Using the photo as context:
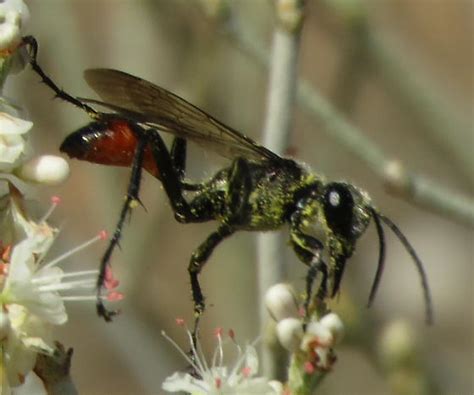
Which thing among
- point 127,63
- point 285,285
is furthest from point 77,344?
point 285,285

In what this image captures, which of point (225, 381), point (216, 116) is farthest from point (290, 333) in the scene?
point (216, 116)

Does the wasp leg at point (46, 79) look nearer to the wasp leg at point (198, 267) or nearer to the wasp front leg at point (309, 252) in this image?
the wasp leg at point (198, 267)

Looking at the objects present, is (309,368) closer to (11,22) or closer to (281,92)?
(281,92)

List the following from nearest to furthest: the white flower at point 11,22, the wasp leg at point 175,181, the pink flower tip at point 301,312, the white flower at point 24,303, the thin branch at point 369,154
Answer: the white flower at point 24,303 < the white flower at point 11,22 < the pink flower tip at point 301,312 < the wasp leg at point 175,181 < the thin branch at point 369,154

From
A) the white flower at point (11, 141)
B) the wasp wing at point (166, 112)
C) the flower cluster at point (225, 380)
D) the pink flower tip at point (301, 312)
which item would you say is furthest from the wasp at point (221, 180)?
the white flower at point (11, 141)

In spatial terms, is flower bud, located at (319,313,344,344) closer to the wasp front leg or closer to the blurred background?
the wasp front leg
